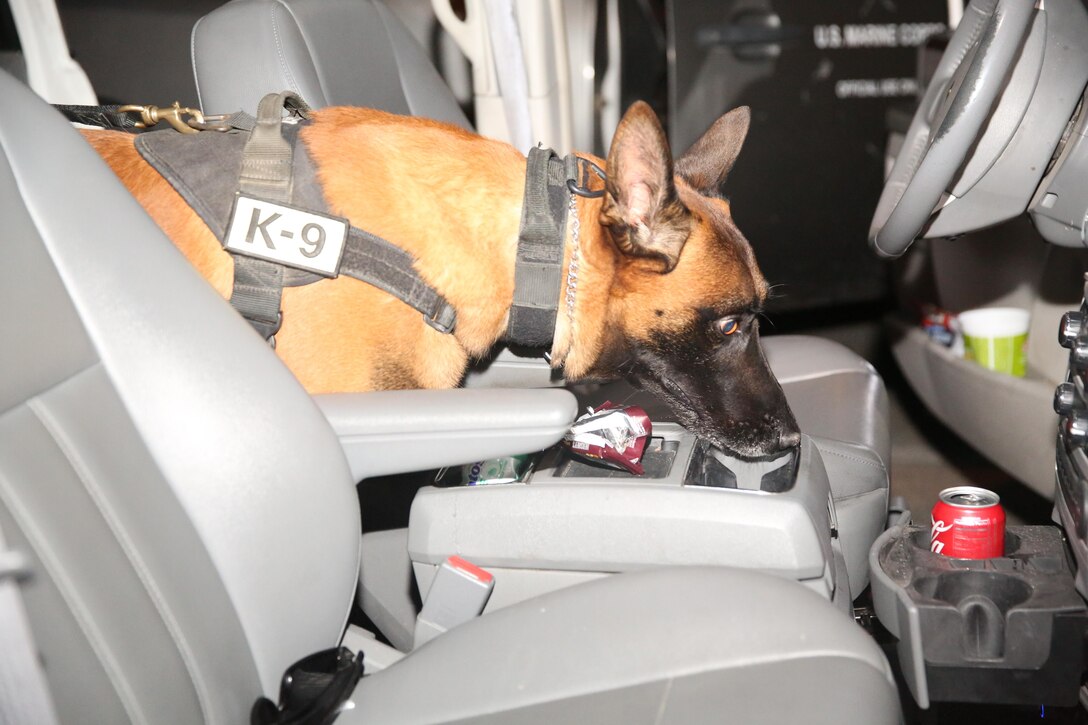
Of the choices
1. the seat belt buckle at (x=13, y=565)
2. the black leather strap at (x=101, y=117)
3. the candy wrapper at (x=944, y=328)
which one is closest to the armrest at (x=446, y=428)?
the seat belt buckle at (x=13, y=565)

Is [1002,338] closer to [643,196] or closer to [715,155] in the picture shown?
[715,155]

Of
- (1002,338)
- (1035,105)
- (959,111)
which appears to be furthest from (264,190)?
(1002,338)

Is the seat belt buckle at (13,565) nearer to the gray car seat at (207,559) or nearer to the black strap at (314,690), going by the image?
the gray car seat at (207,559)

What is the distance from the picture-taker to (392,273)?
1.73 metres

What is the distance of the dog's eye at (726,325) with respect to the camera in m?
1.95

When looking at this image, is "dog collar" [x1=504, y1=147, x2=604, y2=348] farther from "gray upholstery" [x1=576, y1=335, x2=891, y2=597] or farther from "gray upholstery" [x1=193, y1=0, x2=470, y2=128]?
"gray upholstery" [x1=193, y1=0, x2=470, y2=128]

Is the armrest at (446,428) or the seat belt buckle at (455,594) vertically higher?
the armrest at (446,428)

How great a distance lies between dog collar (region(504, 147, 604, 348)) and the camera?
5.82 feet

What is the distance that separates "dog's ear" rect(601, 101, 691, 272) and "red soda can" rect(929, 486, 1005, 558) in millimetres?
711

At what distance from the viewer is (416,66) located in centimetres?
254

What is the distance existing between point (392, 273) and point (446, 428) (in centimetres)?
46

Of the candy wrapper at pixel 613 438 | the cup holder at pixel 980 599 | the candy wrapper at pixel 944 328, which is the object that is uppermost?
the candy wrapper at pixel 613 438

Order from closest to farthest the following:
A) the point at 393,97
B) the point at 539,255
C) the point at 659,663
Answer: the point at 659,663, the point at 539,255, the point at 393,97

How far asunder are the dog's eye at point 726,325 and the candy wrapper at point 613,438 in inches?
16.9
